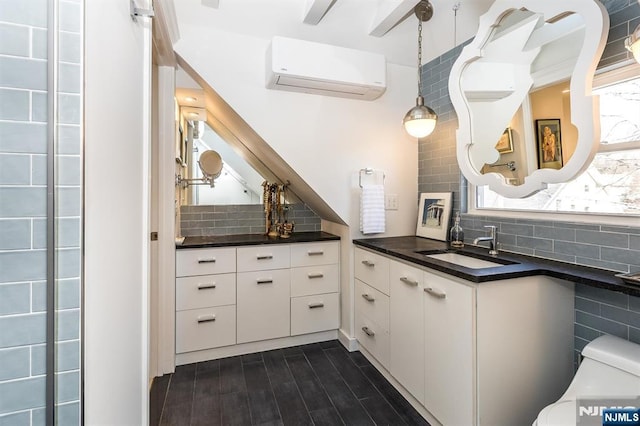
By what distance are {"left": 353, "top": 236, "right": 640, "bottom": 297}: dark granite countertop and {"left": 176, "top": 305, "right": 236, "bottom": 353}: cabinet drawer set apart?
4.13 feet

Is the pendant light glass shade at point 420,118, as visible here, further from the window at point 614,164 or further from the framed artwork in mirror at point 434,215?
the window at point 614,164

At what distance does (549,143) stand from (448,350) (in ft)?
3.83

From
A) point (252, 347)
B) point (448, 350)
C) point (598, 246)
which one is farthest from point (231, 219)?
point (598, 246)

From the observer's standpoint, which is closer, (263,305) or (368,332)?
→ (368,332)

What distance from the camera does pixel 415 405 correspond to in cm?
186

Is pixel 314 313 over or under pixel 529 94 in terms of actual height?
under

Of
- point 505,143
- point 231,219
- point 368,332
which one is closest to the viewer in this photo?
point 505,143

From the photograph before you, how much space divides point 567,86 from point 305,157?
1593mm

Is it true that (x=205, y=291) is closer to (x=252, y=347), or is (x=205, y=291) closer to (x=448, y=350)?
(x=252, y=347)

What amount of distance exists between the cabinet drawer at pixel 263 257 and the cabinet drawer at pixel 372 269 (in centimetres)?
57

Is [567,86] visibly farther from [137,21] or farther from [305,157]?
[137,21]

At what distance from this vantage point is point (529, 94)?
1739 millimetres

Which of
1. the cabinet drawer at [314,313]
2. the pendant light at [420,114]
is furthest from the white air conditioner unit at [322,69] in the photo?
the cabinet drawer at [314,313]

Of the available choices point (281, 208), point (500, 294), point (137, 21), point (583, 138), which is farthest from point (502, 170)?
point (137, 21)
